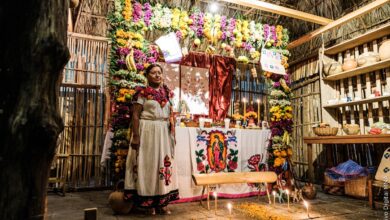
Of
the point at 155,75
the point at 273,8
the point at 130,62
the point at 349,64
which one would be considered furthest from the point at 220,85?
the point at 349,64

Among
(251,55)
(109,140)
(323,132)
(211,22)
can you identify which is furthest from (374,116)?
(109,140)

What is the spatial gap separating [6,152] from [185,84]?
17.9 feet

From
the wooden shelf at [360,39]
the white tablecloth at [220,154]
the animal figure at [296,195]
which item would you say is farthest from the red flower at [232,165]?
the wooden shelf at [360,39]

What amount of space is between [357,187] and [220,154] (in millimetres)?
2703

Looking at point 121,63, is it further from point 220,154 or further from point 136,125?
point 220,154

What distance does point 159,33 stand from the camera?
19.5 feet

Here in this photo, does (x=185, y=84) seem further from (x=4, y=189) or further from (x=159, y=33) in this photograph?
(x=4, y=189)

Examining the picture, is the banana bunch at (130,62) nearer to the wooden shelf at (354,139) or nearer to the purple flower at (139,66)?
the purple flower at (139,66)

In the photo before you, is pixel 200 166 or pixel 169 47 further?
pixel 169 47

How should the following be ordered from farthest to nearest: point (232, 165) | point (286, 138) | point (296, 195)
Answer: point (286, 138)
point (232, 165)
point (296, 195)

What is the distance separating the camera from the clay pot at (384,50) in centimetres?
516

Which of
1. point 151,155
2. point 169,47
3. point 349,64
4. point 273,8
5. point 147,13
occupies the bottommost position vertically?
point 151,155

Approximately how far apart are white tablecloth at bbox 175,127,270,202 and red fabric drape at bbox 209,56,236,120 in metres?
1.22

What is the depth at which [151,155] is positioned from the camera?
3857 mm
